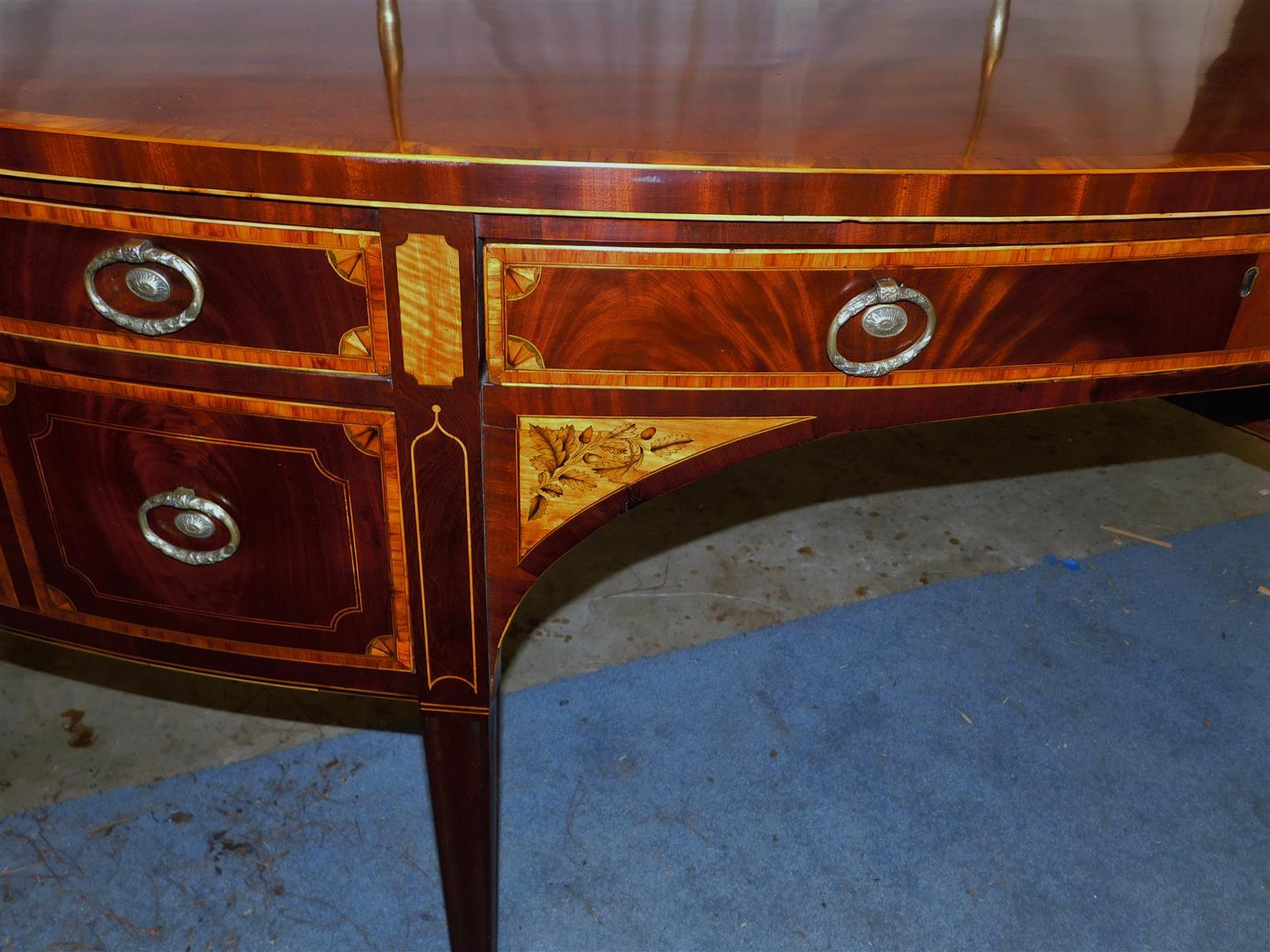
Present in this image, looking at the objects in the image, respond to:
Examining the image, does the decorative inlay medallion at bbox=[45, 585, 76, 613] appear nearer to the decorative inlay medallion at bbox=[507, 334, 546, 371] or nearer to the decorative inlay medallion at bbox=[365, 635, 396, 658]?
the decorative inlay medallion at bbox=[365, 635, 396, 658]

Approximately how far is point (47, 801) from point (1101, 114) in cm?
121

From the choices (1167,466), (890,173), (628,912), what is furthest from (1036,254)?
(1167,466)

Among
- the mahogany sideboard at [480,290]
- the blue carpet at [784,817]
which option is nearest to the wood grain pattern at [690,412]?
the mahogany sideboard at [480,290]

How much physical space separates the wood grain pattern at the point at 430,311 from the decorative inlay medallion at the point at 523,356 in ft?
0.10

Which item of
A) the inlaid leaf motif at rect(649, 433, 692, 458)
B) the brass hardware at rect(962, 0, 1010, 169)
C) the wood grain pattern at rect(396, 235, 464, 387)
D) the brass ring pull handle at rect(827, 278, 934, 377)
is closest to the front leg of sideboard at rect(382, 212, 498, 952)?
the wood grain pattern at rect(396, 235, 464, 387)

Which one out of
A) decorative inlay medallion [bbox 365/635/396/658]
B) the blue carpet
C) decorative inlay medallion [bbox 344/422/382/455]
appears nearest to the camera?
decorative inlay medallion [bbox 344/422/382/455]

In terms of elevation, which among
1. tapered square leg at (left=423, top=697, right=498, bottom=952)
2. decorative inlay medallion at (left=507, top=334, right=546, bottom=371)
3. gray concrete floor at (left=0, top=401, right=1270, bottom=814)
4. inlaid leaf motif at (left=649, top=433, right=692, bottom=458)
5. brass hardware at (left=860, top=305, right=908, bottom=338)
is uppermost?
brass hardware at (left=860, top=305, right=908, bottom=338)

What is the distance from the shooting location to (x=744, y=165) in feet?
2.02

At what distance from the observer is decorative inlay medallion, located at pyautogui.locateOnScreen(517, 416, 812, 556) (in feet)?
2.38

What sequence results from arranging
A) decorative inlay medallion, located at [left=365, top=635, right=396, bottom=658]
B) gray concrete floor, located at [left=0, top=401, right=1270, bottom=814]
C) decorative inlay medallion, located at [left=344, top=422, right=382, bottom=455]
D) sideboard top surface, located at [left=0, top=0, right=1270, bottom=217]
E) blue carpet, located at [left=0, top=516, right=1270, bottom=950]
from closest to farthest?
sideboard top surface, located at [left=0, top=0, right=1270, bottom=217] < decorative inlay medallion, located at [left=344, top=422, right=382, bottom=455] < decorative inlay medallion, located at [left=365, top=635, right=396, bottom=658] < blue carpet, located at [left=0, top=516, right=1270, bottom=950] < gray concrete floor, located at [left=0, top=401, right=1270, bottom=814]

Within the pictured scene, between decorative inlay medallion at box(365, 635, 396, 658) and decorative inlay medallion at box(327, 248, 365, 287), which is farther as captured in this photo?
decorative inlay medallion at box(365, 635, 396, 658)

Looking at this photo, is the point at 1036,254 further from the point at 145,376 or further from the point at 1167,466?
the point at 1167,466

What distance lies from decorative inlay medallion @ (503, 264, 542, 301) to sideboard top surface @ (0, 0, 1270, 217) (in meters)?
0.05

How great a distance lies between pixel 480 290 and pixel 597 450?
0.14m
